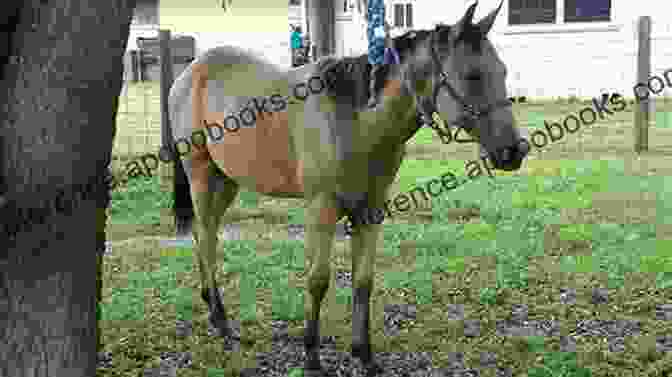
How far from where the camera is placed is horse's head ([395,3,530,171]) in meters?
3.05

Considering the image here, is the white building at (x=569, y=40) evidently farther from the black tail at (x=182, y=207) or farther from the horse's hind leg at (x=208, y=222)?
the horse's hind leg at (x=208, y=222)

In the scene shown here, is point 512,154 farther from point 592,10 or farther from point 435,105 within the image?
point 592,10

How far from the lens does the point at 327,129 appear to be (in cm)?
360

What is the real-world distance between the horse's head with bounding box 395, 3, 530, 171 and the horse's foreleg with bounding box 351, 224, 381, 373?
2.96 ft

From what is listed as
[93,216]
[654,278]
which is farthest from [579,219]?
[93,216]

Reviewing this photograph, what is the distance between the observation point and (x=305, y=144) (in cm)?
370

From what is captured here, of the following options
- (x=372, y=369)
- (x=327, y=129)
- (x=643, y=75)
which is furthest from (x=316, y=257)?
(x=643, y=75)

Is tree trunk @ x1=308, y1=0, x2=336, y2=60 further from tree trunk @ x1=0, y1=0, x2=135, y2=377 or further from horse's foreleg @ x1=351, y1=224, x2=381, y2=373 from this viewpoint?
tree trunk @ x1=0, y1=0, x2=135, y2=377

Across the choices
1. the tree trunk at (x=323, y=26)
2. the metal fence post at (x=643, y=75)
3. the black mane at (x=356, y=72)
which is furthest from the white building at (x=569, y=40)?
the black mane at (x=356, y=72)

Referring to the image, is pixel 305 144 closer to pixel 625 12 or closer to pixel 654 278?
pixel 654 278

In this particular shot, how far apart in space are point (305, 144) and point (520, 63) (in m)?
13.8

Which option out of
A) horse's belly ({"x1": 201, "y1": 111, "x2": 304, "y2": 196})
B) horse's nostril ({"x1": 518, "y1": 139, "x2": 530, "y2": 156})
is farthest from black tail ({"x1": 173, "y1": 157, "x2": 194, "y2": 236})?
horse's nostril ({"x1": 518, "y1": 139, "x2": 530, "y2": 156})

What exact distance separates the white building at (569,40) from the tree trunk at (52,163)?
13.8 m

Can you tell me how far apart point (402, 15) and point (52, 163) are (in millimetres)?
16620
